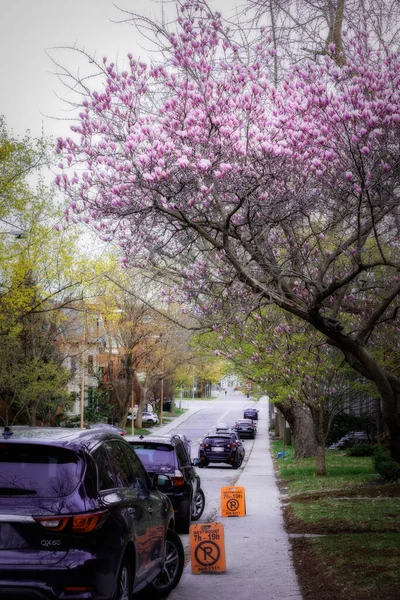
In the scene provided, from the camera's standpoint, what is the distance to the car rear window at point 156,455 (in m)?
14.3

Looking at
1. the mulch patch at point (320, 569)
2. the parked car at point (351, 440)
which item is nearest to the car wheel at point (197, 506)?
the mulch patch at point (320, 569)

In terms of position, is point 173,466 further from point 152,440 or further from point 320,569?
point 320,569

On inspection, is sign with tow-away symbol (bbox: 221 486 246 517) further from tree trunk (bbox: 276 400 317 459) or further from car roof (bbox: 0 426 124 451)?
tree trunk (bbox: 276 400 317 459)

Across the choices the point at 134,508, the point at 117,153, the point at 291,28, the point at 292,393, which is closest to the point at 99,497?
the point at 134,508

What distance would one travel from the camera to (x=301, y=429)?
31641mm

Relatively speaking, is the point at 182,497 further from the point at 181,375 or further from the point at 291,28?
the point at 181,375

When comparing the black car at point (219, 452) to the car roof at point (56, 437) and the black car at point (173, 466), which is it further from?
the car roof at point (56, 437)

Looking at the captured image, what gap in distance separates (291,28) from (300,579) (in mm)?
7683

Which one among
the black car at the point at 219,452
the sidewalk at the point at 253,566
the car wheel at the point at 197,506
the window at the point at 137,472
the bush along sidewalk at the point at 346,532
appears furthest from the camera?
the black car at the point at 219,452

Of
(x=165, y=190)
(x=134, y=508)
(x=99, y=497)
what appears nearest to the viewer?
(x=99, y=497)

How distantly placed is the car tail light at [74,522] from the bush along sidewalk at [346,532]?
352cm

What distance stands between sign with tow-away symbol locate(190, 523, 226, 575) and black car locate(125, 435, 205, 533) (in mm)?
3950

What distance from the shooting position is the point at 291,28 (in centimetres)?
1178

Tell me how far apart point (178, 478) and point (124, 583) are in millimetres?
Result: 7869
